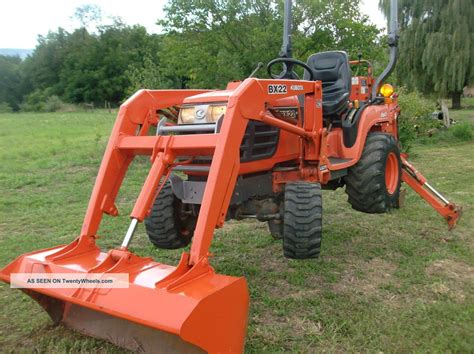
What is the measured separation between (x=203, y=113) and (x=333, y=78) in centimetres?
209

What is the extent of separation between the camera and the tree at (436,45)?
19.8 meters

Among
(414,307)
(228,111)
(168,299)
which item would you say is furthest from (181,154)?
(414,307)

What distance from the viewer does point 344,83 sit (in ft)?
17.2

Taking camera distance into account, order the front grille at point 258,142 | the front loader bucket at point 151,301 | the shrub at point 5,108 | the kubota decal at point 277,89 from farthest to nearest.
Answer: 1. the shrub at point 5,108
2. the front grille at point 258,142
3. the kubota decal at point 277,89
4. the front loader bucket at point 151,301

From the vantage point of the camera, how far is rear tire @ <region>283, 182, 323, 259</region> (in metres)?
3.61

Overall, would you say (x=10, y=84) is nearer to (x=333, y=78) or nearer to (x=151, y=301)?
(x=333, y=78)

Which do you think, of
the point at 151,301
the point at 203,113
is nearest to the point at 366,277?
the point at 203,113

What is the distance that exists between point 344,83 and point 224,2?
25.3ft

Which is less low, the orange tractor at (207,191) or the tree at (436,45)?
the tree at (436,45)

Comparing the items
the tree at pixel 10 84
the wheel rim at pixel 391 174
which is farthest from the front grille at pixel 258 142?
the tree at pixel 10 84

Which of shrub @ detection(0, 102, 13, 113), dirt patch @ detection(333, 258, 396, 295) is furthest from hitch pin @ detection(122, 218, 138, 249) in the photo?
shrub @ detection(0, 102, 13, 113)

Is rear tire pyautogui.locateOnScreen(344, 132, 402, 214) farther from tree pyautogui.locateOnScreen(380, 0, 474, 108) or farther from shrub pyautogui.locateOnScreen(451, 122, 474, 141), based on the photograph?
tree pyautogui.locateOnScreen(380, 0, 474, 108)

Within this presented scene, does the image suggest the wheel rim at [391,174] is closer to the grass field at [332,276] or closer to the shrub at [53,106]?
the grass field at [332,276]

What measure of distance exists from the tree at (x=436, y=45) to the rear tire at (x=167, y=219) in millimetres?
17320
